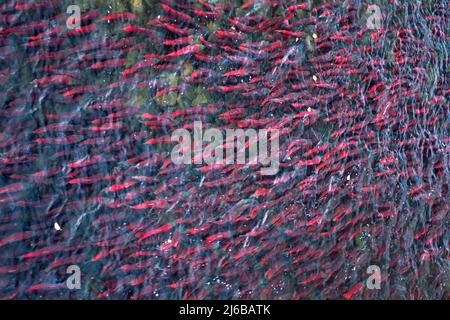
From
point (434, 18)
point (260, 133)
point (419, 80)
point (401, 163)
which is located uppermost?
point (434, 18)

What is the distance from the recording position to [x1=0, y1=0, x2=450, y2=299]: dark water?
1854 millimetres

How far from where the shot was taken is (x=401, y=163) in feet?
8.64

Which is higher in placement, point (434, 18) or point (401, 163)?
point (434, 18)

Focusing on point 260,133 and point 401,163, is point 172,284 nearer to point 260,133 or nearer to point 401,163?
point 260,133

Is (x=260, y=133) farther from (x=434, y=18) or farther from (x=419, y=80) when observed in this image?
(x=434, y=18)

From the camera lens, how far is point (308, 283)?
7.63 feet

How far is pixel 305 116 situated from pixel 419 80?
0.71m

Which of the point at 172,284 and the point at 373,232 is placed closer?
the point at 172,284

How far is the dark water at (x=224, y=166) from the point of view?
1854 millimetres

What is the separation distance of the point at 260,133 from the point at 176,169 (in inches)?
13.6

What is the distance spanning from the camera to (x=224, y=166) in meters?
2.14
